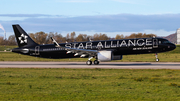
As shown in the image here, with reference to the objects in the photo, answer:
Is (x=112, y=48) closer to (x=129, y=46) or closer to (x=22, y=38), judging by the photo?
(x=129, y=46)

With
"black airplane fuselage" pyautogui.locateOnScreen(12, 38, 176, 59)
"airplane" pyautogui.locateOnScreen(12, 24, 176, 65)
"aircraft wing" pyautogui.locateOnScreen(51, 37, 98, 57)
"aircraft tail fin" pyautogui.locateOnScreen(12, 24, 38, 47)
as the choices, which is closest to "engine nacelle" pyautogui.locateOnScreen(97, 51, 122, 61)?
"airplane" pyautogui.locateOnScreen(12, 24, 176, 65)

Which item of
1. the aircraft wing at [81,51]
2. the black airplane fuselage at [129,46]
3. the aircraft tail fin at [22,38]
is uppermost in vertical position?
the aircraft tail fin at [22,38]

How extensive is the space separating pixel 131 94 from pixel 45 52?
31.2m

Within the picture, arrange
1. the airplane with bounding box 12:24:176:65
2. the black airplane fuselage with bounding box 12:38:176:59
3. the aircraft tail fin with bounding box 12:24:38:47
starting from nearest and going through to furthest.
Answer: the airplane with bounding box 12:24:176:65 → the black airplane fuselage with bounding box 12:38:176:59 → the aircraft tail fin with bounding box 12:24:38:47

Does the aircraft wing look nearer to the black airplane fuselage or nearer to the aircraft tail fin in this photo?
the black airplane fuselage

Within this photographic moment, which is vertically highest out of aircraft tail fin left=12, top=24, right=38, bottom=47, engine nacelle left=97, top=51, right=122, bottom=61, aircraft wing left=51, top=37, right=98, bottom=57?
aircraft tail fin left=12, top=24, right=38, bottom=47

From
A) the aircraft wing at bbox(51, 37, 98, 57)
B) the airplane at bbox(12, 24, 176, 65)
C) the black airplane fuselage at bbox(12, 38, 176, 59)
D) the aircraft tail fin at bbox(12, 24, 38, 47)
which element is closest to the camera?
the airplane at bbox(12, 24, 176, 65)

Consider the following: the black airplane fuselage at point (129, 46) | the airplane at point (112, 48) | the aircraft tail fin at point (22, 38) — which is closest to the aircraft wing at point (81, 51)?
the airplane at point (112, 48)

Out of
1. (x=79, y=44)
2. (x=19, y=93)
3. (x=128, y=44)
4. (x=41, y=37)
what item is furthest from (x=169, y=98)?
(x=41, y=37)

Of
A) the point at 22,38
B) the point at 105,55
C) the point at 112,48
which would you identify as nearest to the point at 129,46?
the point at 112,48

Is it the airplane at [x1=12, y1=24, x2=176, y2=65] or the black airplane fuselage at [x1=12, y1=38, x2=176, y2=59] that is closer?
the airplane at [x1=12, y1=24, x2=176, y2=65]

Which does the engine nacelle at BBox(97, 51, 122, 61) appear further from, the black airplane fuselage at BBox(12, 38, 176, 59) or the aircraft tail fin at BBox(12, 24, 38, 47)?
the aircraft tail fin at BBox(12, 24, 38, 47)

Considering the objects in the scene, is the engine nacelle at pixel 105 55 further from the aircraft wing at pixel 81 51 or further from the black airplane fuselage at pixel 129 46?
the black airplane fuselage at pixel 129 46

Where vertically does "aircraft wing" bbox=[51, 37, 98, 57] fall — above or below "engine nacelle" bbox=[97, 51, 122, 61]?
above
